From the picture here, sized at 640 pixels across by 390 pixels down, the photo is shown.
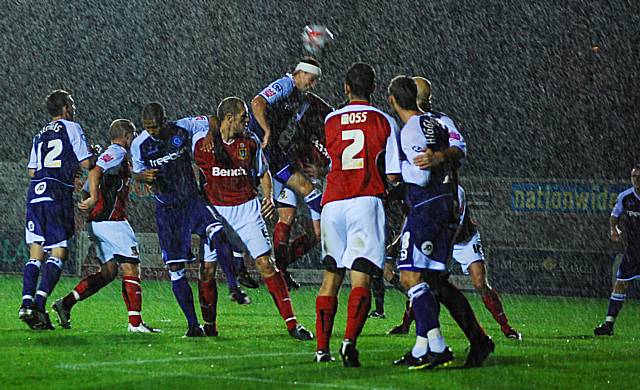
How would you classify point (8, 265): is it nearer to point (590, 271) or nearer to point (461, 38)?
point (590, 271)

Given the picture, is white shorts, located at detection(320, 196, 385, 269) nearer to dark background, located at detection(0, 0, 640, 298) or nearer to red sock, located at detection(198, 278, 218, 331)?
red sock, located at detection(198, 278, 218, 331)

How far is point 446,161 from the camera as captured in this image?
27.2ft

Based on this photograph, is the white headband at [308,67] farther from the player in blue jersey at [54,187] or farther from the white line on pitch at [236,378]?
the white line on pitch at [236,378]

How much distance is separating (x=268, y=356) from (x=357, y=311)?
4.05ft

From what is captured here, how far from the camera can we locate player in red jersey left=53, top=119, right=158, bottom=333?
11.1 meters

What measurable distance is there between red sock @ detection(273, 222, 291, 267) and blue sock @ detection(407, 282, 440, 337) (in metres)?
4.01

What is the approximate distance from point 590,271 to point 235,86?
13.2 metres

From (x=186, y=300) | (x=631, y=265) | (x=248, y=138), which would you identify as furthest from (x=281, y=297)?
(x=631, y=265)

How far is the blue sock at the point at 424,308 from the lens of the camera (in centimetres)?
815

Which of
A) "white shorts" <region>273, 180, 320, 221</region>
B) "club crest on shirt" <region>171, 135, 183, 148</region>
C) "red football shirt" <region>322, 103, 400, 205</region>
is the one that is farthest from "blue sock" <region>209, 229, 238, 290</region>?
"red football shirt" <region>322, 103, 400, 205</region>

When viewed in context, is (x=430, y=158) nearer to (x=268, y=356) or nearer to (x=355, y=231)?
(x=355, y=231)

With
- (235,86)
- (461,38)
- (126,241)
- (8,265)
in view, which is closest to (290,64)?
(235,86)

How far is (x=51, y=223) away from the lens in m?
11.4

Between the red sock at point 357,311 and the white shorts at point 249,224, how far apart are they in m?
2.26
